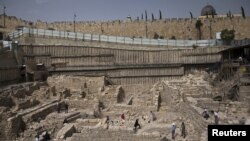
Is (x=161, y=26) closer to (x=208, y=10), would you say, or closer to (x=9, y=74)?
(x=208, y=10)

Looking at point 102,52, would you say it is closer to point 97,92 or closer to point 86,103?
point 97,92

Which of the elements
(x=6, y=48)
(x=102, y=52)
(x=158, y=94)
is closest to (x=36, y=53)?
(x=6, y=48)

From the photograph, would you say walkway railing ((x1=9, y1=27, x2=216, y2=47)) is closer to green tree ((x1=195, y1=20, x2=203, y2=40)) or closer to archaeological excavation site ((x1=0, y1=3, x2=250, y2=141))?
archaeological excavation site ((x1=0, y1=3, x2=250, y2=141))

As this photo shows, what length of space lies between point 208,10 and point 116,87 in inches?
1243

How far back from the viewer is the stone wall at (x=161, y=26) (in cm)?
4806

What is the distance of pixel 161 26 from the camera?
166 ft

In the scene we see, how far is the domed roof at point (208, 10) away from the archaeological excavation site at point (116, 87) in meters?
20.2

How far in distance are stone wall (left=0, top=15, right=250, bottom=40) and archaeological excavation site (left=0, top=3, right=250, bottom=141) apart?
13718mm

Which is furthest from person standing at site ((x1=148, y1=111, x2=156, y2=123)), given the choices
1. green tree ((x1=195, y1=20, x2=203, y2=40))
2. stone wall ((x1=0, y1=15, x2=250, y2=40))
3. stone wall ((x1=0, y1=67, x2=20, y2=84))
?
stone wall ((x1=0, y1=15, x2=250, y2=40))

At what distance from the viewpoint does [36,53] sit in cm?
3294

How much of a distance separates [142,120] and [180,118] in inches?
86.3

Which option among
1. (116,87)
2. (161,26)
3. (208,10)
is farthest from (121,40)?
(208,10)

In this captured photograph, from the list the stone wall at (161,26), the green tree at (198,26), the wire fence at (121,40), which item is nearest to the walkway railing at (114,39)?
the wire fence at (121,40)

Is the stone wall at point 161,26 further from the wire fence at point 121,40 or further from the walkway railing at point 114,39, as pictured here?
the walkway railing at point 114,39
